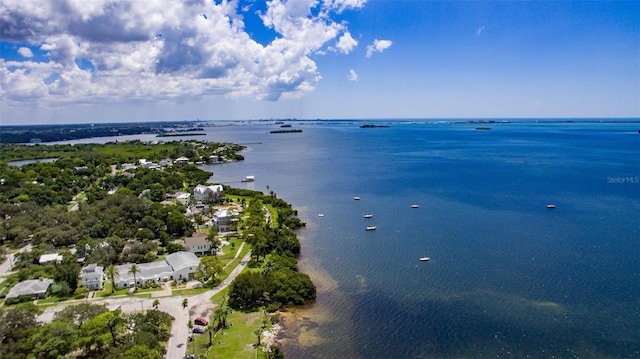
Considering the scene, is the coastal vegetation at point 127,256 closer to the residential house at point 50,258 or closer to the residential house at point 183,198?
the residential house at point 50,258

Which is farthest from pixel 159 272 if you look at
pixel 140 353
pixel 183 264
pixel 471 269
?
pixel 471 269

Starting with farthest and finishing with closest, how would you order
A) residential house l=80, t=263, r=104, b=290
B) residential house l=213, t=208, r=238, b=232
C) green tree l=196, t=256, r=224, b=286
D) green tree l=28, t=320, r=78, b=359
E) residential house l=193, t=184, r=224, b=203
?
1. residential house l=193, t=184, r=224, b=203
2. residential house l=213, t=208, r=238, b=232
3. green tree l=196, t=256, r=224, b=286
4. residential house l=80, t=263, r=104, b=290
5. green tree l=28, t=320, r=78, b=359

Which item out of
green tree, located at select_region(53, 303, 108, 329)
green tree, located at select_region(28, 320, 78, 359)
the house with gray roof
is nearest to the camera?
green tree, located at select_region(28, 320, 78, 359)

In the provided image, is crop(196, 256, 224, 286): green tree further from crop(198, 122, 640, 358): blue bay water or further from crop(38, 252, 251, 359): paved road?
crop(198, 122, 640, 358): blue bay water

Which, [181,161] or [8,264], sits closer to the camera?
[8,264]

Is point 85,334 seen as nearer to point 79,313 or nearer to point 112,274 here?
point 79,313

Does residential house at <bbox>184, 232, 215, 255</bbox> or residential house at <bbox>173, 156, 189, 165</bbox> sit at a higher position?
residential house at <bbox>173, 156, 189, 165</bbox>

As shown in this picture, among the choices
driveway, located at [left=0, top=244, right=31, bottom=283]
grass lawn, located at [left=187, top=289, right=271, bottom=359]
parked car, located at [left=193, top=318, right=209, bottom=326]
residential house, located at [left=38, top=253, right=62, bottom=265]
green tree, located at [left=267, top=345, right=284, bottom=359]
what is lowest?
driveway, located at [left=0, top=244, right=31, bottom=283]

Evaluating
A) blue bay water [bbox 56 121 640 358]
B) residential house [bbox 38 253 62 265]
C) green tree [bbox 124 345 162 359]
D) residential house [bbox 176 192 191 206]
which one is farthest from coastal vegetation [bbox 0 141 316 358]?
blue bay water [bbox 56 121 640 358]
